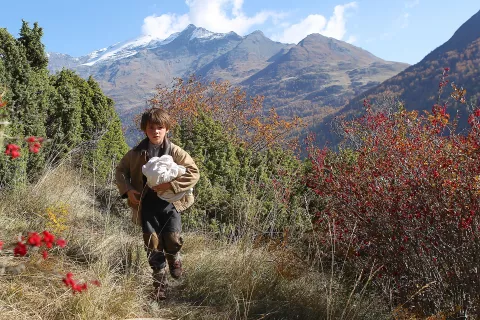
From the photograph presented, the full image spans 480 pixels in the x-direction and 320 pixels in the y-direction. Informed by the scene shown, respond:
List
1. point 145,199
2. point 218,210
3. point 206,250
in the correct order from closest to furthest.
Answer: point 145,199 < point 206,250 < point 218,210

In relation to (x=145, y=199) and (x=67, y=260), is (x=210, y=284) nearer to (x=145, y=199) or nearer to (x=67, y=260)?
(x=145, y=199)

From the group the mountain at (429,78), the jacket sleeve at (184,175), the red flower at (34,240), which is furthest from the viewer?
the mountain at (429,78)

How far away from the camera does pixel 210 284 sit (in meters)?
3.39

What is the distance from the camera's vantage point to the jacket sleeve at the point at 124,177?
10.3 ft

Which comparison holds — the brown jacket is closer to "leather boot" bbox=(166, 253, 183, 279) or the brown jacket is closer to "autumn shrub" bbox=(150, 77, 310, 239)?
"leather boot" bbox=(166, 253, 183, 279)

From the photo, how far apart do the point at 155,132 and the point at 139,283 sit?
1193 mm

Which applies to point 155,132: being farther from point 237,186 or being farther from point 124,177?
point 237,186

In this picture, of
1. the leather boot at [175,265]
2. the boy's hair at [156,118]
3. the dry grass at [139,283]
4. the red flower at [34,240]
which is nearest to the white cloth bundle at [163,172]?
the boy's hair at [156,118]

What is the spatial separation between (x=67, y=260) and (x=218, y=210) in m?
3.34

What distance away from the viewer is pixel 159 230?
10.4ft

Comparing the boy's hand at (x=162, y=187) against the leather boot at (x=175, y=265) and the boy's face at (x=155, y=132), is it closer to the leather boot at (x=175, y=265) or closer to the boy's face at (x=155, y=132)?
the boy's face at (x=155, y=132)

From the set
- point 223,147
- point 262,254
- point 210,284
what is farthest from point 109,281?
Result: point 223,147

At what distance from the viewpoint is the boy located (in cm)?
309

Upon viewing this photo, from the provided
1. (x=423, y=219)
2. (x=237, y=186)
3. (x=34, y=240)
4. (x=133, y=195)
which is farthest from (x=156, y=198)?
(x=237, y=186)
